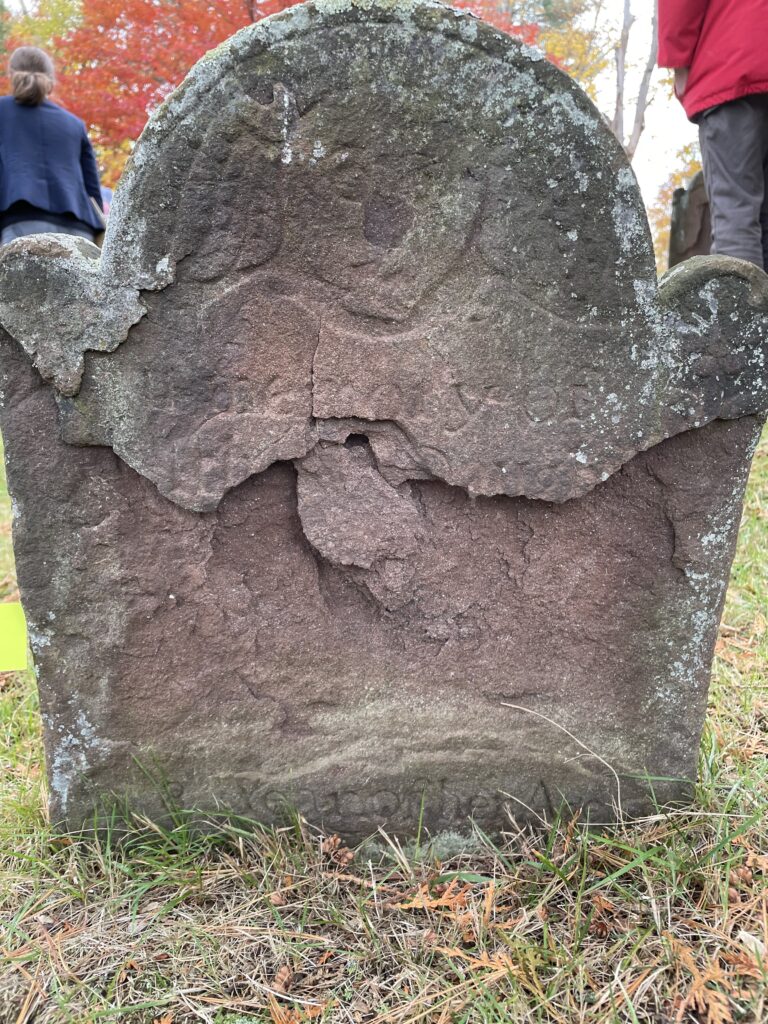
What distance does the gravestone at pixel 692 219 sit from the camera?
421cm

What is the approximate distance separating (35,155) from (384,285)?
9.08ft

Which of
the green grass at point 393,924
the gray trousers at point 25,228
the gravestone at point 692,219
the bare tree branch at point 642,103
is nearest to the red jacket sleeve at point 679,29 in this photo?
the gravestone at point 692,219

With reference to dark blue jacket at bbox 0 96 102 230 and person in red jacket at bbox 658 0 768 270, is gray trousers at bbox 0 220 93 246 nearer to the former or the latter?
dark blue jacket at bbox 0 96 102 230

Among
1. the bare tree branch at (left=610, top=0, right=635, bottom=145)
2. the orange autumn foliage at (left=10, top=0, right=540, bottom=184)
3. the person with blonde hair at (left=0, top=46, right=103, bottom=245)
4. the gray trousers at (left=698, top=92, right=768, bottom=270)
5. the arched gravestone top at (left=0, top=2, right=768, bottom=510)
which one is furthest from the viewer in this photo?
the bare tree branch at (left=610, top=0, right=635, bottom=145)

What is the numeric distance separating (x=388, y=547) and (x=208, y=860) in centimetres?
76

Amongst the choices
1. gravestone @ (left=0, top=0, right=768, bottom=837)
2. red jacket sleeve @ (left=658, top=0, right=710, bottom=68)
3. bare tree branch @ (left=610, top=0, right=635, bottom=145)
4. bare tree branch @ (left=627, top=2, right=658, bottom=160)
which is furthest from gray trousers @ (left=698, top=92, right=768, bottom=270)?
bare tree branch @ (left=610, top=0, right=635, bottom=145)

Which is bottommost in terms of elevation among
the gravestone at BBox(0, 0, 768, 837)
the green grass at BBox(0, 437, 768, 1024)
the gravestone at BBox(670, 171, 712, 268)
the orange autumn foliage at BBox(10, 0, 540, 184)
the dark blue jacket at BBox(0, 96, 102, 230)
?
the green grass at BBox(0, 437, 768, 1024)

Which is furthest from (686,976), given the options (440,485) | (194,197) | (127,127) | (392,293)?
(127,127)

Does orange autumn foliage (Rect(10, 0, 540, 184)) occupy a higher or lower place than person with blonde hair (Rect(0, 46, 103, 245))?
higher

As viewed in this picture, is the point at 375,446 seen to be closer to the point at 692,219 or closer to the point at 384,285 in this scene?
the point at 384,285

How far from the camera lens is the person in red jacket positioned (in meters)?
2.27

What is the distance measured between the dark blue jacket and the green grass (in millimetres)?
2660

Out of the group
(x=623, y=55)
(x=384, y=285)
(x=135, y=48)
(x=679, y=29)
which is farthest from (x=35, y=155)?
(x=623, y=55)

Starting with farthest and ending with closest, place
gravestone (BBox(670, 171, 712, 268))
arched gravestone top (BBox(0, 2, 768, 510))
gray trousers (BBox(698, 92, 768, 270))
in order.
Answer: gravestone (BBox(670, 171, 712, 268)) < gray trousers (BBox(698, 92, 768, 270)) < arched gravestone top (BBox(0, 2, 768, 510))
